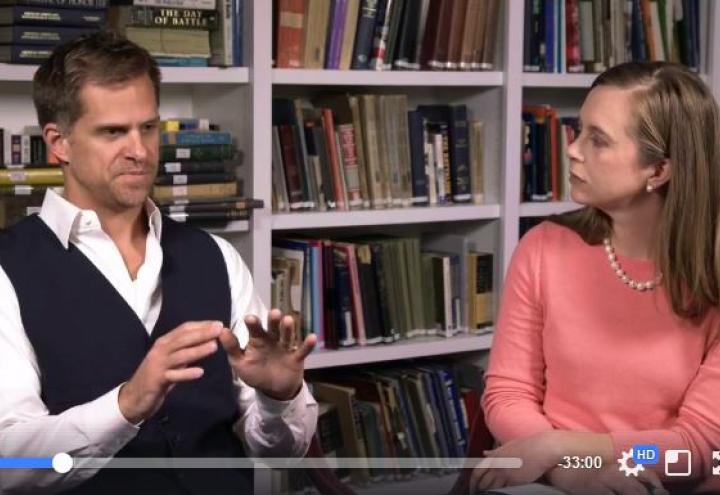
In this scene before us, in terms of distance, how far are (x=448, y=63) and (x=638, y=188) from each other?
1.45m

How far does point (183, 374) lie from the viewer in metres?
1.43

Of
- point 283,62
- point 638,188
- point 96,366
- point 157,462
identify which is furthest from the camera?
point 283,62

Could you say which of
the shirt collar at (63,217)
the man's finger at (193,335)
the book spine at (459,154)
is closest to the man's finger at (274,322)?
the man's finger at (193,335)

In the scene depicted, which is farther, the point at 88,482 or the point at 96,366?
the point at 96,366

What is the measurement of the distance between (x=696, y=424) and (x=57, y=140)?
1.09 meters

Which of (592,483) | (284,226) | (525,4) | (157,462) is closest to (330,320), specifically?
(284,226)

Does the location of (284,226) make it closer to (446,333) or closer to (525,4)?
(446,333)

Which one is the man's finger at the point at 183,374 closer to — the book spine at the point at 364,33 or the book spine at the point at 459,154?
the book spine at the point at 364,33

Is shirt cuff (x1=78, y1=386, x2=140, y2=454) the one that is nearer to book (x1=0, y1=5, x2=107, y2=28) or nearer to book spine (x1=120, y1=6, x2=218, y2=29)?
book (x1=0, y1=5, x2=107, y2=28)

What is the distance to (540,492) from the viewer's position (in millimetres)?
1360

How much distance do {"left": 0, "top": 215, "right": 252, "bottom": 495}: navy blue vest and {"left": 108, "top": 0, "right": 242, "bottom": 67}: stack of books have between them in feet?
3.44

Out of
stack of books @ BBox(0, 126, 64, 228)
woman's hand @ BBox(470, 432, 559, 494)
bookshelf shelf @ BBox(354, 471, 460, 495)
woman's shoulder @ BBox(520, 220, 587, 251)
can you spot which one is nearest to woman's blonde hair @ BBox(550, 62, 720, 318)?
woman's shoulder @ BBox(520, 220, 587, 251)

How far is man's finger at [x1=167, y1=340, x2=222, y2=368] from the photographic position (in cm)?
143

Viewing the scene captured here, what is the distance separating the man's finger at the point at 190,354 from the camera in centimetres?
143
